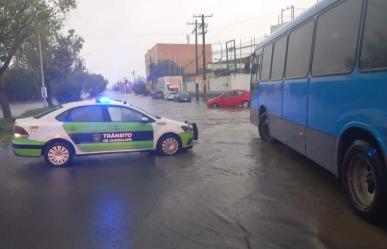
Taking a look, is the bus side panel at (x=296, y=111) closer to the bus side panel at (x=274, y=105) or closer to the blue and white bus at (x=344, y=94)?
the blue and white bus at (x=344, y=94)

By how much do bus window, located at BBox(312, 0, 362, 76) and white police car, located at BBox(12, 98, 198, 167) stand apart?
4841 mm

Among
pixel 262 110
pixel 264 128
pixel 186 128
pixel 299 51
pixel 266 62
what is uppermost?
pixel 299 51

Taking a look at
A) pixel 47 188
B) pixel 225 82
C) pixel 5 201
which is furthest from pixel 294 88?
pixel 225 82

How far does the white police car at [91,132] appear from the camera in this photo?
10.4 m

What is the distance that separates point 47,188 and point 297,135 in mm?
4873

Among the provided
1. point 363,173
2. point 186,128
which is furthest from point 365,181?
point 186,128

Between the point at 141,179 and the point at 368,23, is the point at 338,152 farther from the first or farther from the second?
the point at 141,179

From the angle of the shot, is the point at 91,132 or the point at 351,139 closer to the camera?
the point at 351,139

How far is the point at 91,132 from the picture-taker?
10.8 metres

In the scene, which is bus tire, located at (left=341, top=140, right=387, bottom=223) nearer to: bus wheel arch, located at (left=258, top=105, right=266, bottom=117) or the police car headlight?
the police car headlight

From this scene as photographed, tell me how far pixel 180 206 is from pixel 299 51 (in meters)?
4.15

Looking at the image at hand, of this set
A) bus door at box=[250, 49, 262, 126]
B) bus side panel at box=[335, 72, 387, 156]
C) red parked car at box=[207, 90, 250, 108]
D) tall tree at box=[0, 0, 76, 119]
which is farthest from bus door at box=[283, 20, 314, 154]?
red parked car at box=[207, 90, 250, 108]

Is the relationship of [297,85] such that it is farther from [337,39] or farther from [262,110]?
[262,110]

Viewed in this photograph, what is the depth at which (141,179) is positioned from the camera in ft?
29.1
